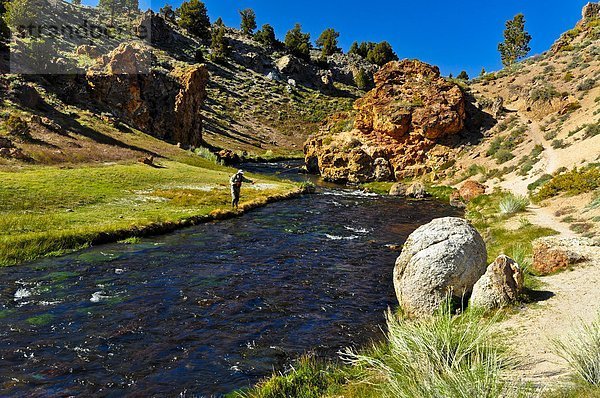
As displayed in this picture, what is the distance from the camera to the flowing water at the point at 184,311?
11.0m

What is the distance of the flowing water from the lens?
1104 centimetres

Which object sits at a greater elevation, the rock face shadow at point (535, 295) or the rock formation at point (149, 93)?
the rock formation at point (149, 93)

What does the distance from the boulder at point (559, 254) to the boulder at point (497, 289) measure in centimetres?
394

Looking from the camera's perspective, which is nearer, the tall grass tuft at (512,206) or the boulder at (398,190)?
the tall grass tuft at (512,206)

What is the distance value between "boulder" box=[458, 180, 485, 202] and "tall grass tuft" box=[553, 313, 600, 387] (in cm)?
3756

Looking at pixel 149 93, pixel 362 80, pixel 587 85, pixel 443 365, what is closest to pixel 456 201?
pixel 587 85

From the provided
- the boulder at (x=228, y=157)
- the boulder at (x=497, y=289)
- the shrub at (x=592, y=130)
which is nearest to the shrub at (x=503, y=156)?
the shrub at (x=592, y=130)

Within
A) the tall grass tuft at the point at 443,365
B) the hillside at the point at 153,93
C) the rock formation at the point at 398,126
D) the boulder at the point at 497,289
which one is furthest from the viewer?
the rock formation at the point at 398,126

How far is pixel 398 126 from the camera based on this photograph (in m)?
63.7

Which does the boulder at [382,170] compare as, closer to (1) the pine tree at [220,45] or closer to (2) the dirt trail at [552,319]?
(2) the dirt trail at [552,319]

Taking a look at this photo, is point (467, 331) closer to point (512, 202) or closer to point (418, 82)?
point (512, 202)

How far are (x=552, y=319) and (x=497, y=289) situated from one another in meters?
1.71

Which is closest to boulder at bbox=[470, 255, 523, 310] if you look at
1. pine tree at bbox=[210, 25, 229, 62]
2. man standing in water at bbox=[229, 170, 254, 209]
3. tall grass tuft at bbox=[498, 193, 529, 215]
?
tall grass tuft at bbox=[498, 193, 529, 215]

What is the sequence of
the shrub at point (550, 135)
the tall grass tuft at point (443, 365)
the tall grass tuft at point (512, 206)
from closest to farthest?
the tall grass tuft at point (443, 365) → the tall grass tuft at point (512, 206) → the shrub at point (550, 135)
